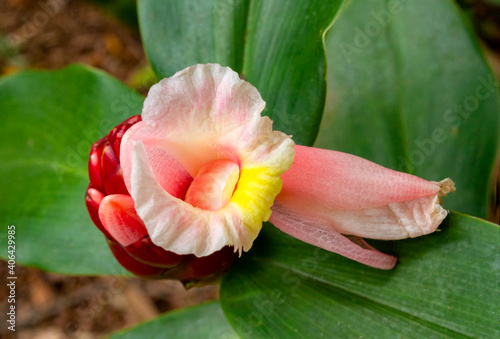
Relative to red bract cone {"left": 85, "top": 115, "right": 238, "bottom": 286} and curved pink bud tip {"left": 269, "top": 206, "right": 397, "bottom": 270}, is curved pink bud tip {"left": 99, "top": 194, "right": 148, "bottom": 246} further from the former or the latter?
curved pink bud tip {"left": 269, "top": 206, "right": 397, "bottom": 270}

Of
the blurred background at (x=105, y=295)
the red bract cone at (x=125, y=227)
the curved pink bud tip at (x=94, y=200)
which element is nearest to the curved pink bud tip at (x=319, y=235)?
the red bract cone at (x=125, y=227)

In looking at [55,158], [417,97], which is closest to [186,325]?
[55,158]

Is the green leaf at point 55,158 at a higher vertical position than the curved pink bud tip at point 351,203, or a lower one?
lower

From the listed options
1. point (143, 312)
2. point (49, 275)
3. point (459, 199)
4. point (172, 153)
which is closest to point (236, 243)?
point (172, 153)

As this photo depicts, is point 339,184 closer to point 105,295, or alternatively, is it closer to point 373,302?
point 373,302

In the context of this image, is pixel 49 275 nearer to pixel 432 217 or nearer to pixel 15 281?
pixel 15 281

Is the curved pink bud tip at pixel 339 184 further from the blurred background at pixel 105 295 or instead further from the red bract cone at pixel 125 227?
the blurred background at pixel 105 295

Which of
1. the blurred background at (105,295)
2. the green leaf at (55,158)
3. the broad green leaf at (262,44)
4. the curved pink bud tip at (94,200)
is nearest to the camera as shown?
the curved pink bud tip at (94,200)

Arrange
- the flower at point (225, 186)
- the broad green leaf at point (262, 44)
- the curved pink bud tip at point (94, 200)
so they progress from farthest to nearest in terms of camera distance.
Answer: the broad green leaf at point (262, 44)
the curved pink bud tip at point (94, 200)
the flower at point (225, 186)
